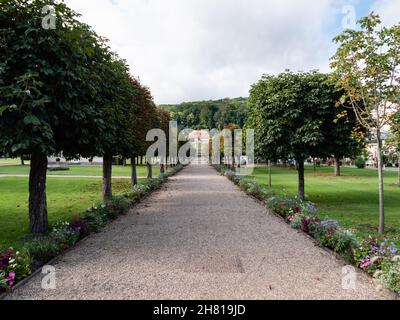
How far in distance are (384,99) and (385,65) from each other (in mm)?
903

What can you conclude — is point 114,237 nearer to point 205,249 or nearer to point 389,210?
point 205,249

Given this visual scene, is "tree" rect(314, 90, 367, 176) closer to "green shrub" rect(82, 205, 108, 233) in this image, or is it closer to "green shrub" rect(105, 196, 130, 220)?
"green shrub" rect(105, 196, 130, 220)

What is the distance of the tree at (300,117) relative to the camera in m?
13.3

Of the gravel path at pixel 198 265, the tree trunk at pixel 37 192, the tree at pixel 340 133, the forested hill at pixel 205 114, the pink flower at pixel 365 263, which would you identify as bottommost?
the gravel path at pixel 198 265

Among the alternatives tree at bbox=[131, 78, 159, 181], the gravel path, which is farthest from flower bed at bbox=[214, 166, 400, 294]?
tree at bbox=[131, 78, 159, 181]

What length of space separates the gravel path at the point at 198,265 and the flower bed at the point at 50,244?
20 centimetres

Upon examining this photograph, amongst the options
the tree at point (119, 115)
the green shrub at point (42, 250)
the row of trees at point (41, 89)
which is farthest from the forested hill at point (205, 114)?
the green shrub at point (42, 250)

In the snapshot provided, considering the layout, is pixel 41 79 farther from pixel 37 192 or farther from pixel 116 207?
pixel 116 207

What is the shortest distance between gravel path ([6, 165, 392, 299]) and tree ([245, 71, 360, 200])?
4498 millimetres

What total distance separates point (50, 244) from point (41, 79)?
3333mm

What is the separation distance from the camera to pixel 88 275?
560 cm

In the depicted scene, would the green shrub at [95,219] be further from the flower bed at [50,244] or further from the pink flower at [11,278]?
the pink flower at [11,278]
